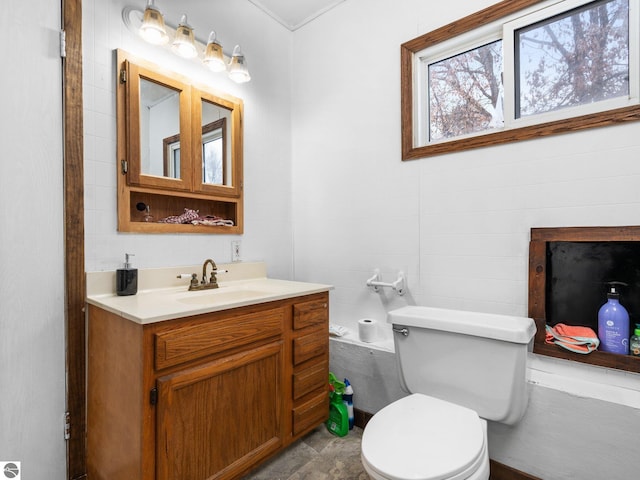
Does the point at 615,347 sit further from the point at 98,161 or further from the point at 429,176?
the point at 98,161

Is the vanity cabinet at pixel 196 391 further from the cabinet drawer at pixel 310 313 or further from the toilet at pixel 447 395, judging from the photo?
the toilet at pixel 447 395

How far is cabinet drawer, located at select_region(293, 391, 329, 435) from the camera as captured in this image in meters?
1.63

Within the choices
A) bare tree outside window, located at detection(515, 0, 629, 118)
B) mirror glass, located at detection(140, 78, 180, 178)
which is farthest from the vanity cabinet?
bare tree outside window, located at detection(515, 0, 629, 118)

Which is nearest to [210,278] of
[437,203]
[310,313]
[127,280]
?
[127,280]

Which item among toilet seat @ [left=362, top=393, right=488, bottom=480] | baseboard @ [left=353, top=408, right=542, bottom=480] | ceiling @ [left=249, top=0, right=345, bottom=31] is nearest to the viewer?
toilet seat @ [left=362, top=393, right=488, bottom=480]

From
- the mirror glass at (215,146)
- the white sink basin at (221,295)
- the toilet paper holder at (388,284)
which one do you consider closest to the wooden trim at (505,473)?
the toilet paper holder at (388,284)

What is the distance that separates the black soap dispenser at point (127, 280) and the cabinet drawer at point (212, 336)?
1.63 feet

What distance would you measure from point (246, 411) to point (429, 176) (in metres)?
1.48

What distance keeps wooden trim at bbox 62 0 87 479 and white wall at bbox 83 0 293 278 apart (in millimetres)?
38

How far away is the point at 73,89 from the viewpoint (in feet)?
4.69

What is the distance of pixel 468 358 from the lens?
1.36 metres

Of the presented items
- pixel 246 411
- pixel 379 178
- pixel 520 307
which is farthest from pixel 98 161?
pixel 520 307

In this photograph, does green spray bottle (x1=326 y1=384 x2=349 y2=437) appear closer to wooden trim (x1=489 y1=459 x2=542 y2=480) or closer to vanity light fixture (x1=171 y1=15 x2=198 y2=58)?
wooden trim (x1=489 y1=459 x2=542 y2=480)

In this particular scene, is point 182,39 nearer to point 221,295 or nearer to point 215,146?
point 215,146
